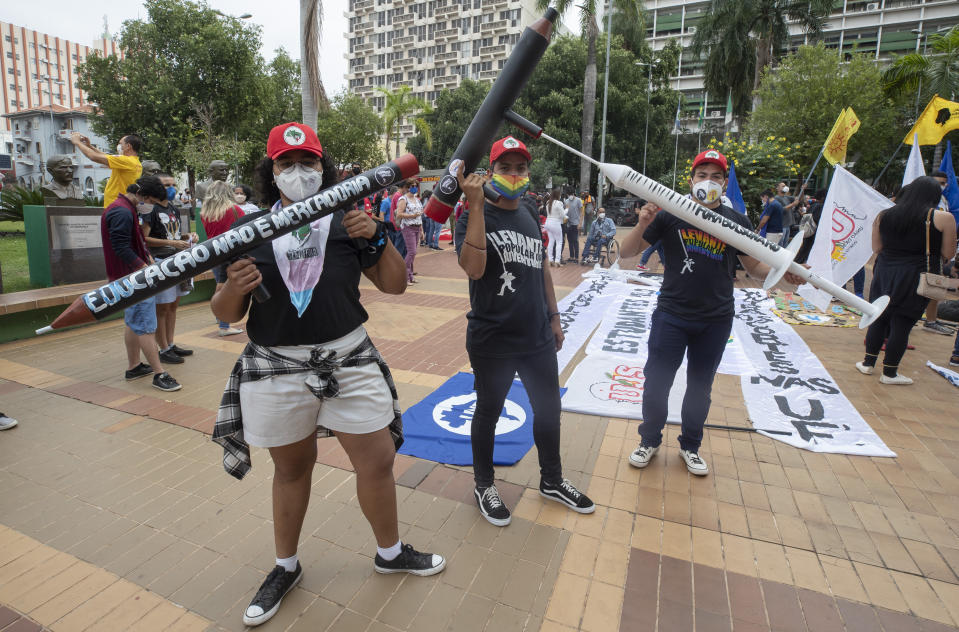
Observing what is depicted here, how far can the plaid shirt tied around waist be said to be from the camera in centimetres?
204

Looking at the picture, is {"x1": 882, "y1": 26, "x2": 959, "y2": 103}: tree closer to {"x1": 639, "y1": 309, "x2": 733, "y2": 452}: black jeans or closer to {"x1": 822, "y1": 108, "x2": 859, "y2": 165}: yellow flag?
{"x1": 822, "y1": 108, "x2": 859, "y2": 165}: yellow flag

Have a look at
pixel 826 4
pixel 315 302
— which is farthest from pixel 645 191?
pixel 826 4

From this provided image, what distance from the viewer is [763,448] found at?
12.7 feet

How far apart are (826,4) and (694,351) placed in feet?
115

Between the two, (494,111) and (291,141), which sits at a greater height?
(494,111)

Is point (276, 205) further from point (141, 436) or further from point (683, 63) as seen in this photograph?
point (683, 63)

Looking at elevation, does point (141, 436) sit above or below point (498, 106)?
below

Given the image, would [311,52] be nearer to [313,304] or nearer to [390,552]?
[313,304]

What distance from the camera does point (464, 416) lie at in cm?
428

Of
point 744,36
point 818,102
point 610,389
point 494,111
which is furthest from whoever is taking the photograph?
point 744,36

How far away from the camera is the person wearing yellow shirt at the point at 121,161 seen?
5.36m

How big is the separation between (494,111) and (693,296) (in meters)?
1.71

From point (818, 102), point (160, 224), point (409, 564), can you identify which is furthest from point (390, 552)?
point (818, 102)

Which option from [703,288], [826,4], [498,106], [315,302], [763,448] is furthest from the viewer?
[826,4]
